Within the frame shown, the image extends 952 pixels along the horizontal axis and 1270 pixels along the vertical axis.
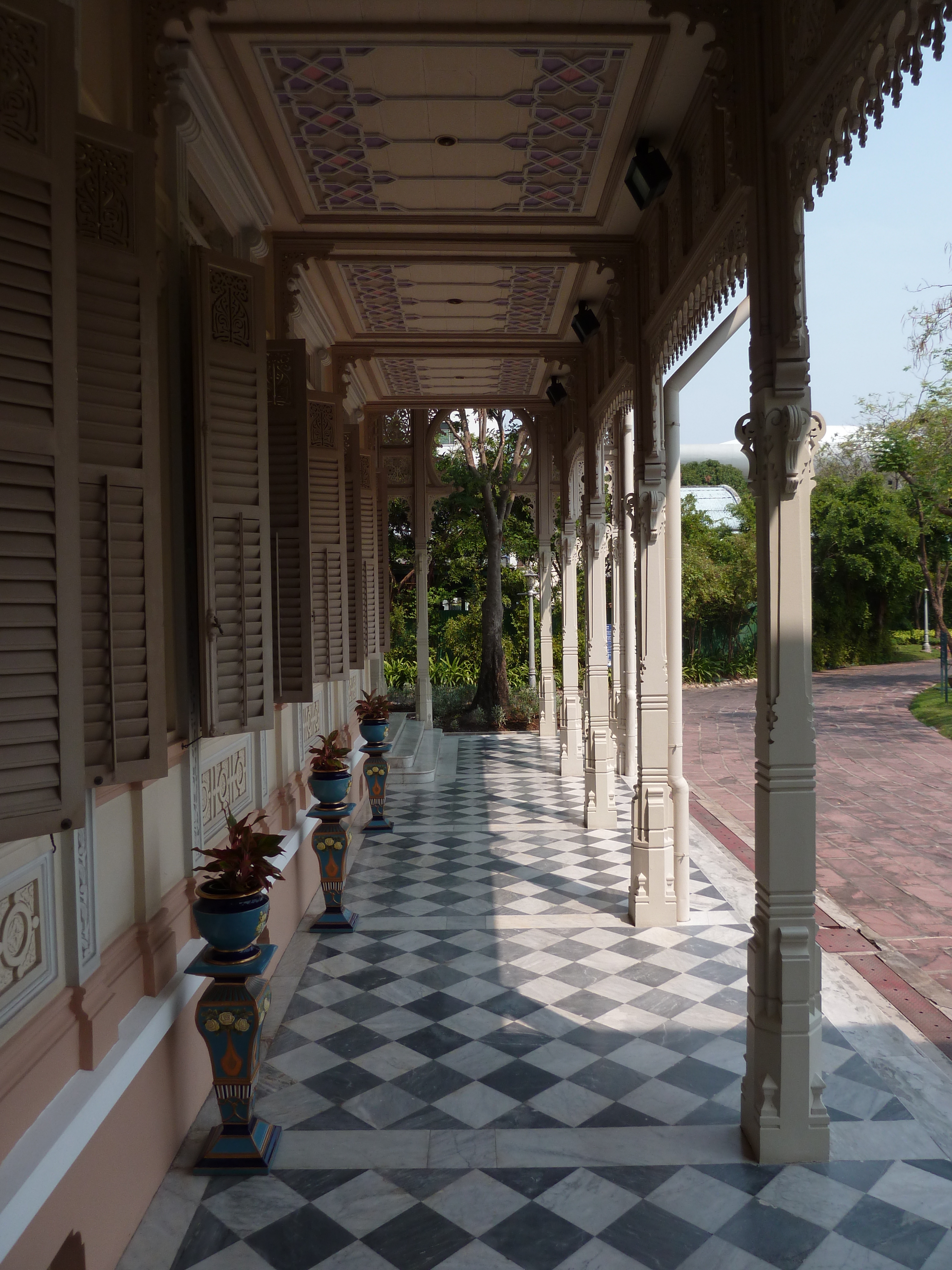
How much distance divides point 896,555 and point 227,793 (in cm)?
2174

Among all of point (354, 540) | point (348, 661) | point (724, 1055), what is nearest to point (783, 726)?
point (724, 1055)

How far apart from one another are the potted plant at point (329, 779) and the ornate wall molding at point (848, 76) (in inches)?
139

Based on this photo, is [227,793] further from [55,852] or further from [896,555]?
[896,555]

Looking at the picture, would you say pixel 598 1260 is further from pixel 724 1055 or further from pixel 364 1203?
pixel 724 1055

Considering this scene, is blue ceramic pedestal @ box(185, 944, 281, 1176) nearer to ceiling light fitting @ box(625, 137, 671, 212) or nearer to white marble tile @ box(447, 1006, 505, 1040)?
white marble tile @ box(447, 1006, 505, 1040)

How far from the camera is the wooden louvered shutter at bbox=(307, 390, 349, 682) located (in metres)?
5.26

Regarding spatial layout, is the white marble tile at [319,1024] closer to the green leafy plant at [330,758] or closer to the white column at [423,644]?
the green leafy plant at [330,758]

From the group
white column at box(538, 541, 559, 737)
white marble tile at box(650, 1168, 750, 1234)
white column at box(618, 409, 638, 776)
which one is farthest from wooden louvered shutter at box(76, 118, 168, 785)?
white column at box(538, 541, 559, 737)

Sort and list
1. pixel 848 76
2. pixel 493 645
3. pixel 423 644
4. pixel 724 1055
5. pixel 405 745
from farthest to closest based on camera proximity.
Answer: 1. pixel 493 645
2. pixel 423 644
3. pixel 405 745
4. pixel 724 1055
5. pixel 848 76

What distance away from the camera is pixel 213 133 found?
150 inches

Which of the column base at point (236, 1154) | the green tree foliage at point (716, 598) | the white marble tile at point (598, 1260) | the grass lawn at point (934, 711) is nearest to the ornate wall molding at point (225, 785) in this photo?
the column base at point (236, 1154)

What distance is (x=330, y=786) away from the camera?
16.8 ft

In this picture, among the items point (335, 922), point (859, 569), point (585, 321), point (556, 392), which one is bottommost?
point (335, 922)

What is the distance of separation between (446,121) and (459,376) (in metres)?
5.36
